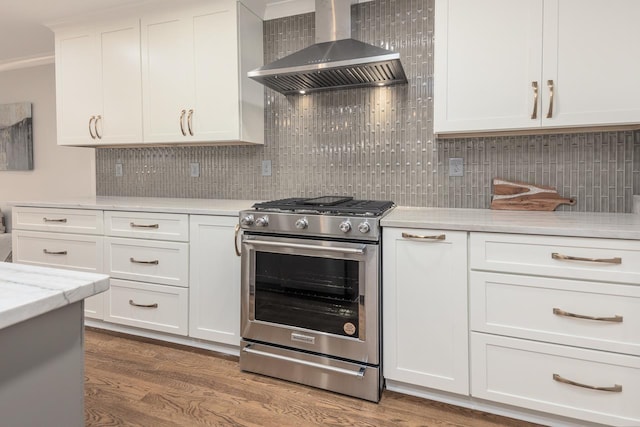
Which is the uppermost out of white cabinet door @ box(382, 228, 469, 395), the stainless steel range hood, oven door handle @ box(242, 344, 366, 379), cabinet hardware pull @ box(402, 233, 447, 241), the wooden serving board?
the stainless steel range hood

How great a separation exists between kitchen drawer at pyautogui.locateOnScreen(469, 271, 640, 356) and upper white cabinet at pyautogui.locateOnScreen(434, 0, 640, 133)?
0.82 m

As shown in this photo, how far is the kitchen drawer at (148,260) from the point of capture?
2.48 metres

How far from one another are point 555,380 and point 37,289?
1.91 m

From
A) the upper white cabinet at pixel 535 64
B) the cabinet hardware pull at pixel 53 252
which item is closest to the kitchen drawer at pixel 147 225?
the cabinet hardware pull at pixel 53 252

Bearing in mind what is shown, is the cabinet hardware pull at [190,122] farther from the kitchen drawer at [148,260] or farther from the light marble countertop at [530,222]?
the light marble countertop at [530,222]

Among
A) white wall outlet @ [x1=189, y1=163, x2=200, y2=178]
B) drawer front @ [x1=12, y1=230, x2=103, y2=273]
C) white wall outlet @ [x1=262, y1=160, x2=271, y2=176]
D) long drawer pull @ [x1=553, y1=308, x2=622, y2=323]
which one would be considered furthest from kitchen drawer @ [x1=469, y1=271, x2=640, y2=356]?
drawer front @ [x1=12, y1=230, x2=103, y2=273]

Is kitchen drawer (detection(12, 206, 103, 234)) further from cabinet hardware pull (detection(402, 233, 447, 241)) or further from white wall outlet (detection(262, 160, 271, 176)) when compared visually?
cabinet hardware pull (detection(402, 233, 447, 241))

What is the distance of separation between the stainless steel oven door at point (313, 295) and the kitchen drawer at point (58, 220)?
1.26m

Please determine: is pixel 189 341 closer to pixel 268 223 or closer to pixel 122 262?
pixel 122 262

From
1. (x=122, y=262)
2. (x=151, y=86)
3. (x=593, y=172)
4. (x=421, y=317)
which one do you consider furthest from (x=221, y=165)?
(x=593, y=172)

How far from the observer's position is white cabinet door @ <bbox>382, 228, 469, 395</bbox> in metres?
1.83

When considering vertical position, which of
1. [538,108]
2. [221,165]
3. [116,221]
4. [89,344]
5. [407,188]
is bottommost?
[89,344]

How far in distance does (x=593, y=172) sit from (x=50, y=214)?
11.7ft

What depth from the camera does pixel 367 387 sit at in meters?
1.96
